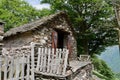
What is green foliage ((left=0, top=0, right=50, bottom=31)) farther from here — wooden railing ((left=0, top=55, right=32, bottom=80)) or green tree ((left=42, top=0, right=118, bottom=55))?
wooden railing ((left=0, top=55, right=32, bottom=80))

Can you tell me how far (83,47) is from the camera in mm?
30391

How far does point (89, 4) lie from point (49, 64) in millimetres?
17526

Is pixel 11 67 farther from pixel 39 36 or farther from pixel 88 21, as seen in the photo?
pixel 88 21

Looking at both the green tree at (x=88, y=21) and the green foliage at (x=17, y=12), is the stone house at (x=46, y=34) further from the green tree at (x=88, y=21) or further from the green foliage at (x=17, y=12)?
the green foliage at (x=17, y=12)

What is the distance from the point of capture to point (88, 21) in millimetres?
29297

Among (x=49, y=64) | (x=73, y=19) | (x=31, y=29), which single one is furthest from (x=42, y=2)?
(x=49, y=64)

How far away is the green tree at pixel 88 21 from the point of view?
2883 centimetres

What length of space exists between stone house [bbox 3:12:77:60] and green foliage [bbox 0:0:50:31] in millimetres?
15331

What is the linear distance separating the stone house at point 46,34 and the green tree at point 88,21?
681 centimetres

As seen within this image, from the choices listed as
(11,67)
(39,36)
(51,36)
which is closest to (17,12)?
(51,36)

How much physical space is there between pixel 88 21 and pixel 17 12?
44.0 feet

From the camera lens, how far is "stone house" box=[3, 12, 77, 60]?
1808cm

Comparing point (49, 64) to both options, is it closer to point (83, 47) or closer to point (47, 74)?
point (47, 74)

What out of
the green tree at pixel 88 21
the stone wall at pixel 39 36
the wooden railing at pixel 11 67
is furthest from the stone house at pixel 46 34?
the wooden railing at pixel 11 67
